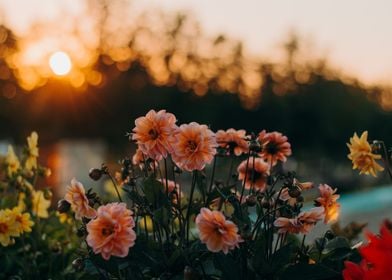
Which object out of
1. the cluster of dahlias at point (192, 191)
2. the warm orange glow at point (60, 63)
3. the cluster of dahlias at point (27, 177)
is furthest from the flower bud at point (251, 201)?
the warm orange glow at point (60, 63)

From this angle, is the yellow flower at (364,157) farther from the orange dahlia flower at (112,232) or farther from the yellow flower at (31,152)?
the yellow flower at (31,152)

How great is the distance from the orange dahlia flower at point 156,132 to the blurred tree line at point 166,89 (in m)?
20.3

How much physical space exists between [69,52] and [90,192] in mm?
20255

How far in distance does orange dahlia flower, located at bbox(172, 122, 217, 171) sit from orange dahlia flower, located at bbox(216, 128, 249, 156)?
0.33 m

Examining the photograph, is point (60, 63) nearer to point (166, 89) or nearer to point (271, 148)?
point (166, 89)

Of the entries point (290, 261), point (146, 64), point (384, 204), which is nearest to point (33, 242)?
point (290, 261)

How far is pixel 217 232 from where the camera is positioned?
6.23ft

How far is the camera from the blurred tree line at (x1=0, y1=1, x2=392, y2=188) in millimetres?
23828

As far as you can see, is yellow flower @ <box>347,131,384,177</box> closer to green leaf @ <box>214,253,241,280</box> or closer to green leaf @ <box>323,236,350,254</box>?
Result: green leaf @ <box>323,236,350,254</box>

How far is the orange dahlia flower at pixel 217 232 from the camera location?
1880 mm

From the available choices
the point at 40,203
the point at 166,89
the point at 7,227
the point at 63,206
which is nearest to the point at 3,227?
the point at 7,227

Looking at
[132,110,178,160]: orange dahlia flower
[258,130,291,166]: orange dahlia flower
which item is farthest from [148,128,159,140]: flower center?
[258,130,291,166]: orange dahlia flower

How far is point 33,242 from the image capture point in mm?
3326

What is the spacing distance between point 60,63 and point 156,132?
65.5 feet
